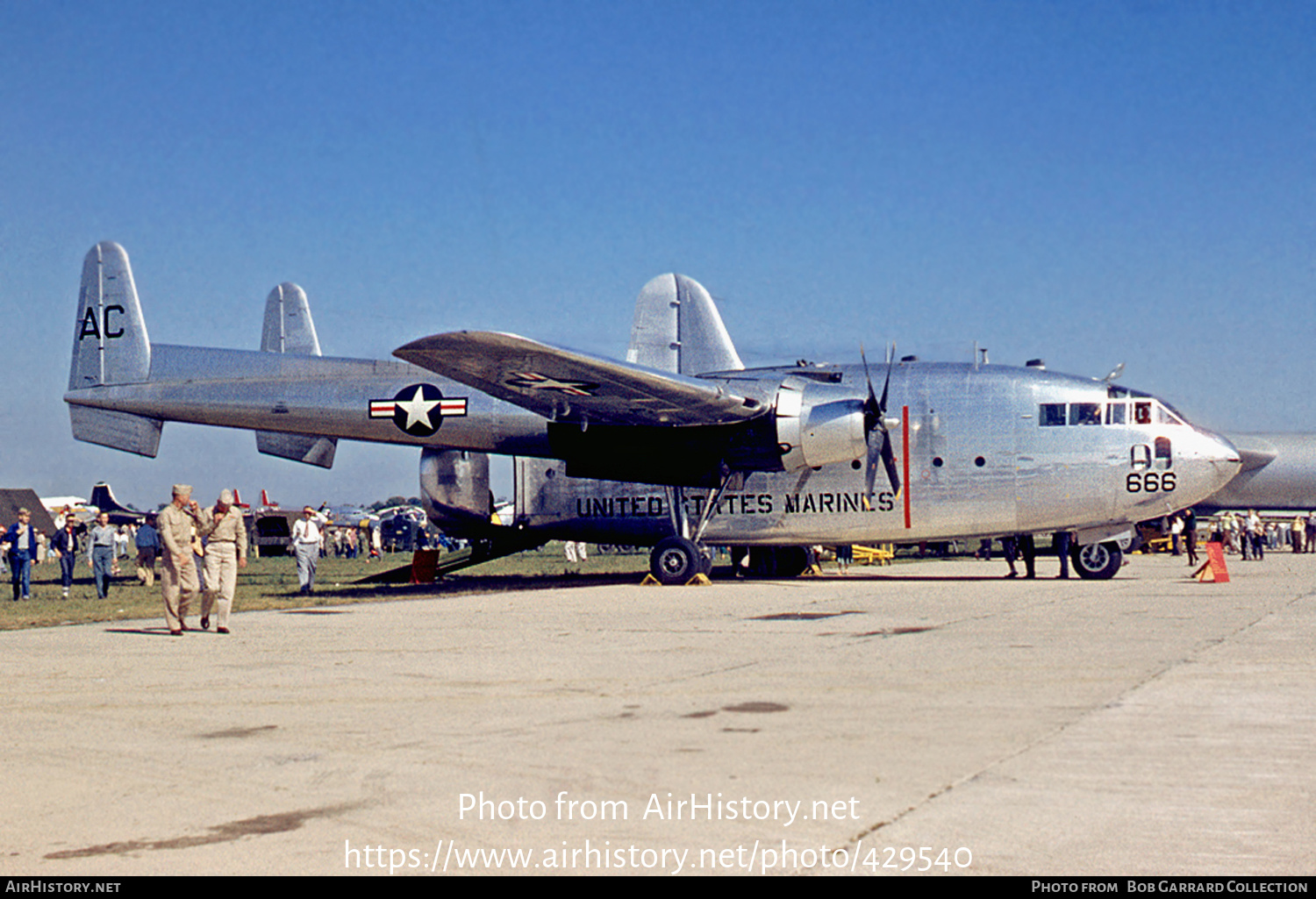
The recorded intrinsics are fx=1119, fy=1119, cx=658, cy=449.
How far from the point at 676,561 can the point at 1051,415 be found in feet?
25.4

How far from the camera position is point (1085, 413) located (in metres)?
21.2

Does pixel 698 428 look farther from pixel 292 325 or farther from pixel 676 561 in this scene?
pixel 292 325

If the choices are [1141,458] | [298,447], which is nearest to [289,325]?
[298,447]

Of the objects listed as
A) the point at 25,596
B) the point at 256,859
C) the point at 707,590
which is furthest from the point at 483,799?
the point at 25,596

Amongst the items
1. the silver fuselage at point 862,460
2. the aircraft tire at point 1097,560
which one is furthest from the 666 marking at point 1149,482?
the aircraft tire at point 1097,560

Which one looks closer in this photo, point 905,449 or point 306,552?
point 905,449

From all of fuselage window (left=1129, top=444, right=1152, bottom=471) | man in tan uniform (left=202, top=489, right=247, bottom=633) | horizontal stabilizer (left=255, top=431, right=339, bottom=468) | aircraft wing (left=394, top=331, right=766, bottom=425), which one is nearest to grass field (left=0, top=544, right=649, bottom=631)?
man in tan uniform (left=202, top=489, right=247, bottom=633)

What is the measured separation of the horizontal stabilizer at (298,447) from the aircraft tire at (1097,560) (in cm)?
1613

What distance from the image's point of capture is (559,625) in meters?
14.1

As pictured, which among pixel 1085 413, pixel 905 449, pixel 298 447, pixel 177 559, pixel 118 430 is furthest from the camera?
pixel 298 447

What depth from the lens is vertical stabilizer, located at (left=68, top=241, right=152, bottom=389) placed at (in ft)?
81.1

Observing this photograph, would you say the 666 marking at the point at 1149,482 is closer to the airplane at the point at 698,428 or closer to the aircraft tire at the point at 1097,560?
the airplane at the point at 698,428

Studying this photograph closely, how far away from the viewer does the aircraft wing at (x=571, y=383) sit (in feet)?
59.3

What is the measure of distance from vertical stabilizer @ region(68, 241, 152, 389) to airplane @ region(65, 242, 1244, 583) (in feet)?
0.14
